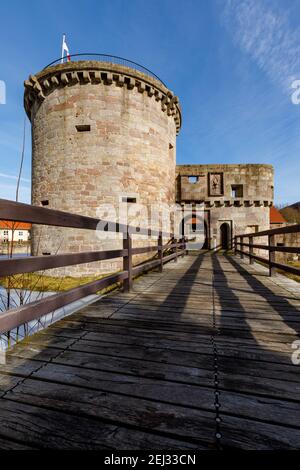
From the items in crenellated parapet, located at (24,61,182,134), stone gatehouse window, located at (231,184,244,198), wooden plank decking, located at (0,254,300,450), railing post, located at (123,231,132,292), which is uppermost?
crenellated parapet, located at (24,61,182,134)

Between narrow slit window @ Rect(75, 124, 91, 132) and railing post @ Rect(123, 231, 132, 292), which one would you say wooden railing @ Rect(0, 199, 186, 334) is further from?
narrow slit window @ Rect(75, 124, 91, 132)

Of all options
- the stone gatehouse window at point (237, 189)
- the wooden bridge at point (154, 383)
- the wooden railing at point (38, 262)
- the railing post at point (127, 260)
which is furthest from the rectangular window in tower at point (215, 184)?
the wooden railing at point (38, 262)

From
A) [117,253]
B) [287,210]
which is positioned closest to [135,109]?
[117,253]

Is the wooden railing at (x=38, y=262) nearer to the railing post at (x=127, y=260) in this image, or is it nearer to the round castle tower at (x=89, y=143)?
the railing post at (x=127, y=260)

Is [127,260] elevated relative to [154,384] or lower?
elevated

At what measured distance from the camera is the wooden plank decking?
101 cm

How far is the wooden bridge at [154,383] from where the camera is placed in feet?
3.30

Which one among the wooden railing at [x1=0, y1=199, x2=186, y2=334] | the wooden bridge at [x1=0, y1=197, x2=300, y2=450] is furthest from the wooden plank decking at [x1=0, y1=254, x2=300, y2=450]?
the wooden railing at [x1=0, y1=199, x2=186, y2=334]

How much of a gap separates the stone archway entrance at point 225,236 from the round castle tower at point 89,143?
700cm

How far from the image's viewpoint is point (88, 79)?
10.5 meters

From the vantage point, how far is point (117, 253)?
3277 mm

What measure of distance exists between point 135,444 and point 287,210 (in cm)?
5181

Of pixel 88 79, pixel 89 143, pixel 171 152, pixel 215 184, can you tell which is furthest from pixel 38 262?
pixel 215 184

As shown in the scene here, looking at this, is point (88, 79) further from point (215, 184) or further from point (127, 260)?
point (127, 260)
